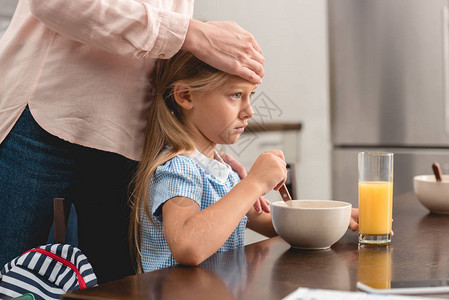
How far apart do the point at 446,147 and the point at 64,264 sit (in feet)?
8.19

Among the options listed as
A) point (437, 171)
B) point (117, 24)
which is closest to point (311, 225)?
point (117, 24)

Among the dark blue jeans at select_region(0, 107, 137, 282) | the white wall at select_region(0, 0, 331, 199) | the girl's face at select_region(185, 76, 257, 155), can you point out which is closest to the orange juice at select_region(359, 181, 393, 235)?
the girl's face at select_region(185, 76, 257, 155)

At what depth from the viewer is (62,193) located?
125cm

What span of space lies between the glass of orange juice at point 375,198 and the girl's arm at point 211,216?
0.16 meters

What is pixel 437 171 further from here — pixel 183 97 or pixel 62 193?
pixel 62 193

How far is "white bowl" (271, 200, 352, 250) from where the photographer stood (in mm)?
1028

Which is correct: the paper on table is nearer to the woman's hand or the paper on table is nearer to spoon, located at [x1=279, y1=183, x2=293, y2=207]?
spoon, located at [x1=279, y1=183, x2=293, y2=207]

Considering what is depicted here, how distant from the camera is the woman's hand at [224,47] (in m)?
1.16

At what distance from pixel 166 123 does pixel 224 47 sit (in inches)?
8.3

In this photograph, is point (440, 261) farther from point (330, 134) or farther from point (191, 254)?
point (330, 134)

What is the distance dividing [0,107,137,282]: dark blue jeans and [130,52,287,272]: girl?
65 mm

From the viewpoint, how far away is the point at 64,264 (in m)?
0.97

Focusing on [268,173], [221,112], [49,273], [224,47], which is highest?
[224,47]

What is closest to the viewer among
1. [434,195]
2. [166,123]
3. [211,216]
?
[211,216]
